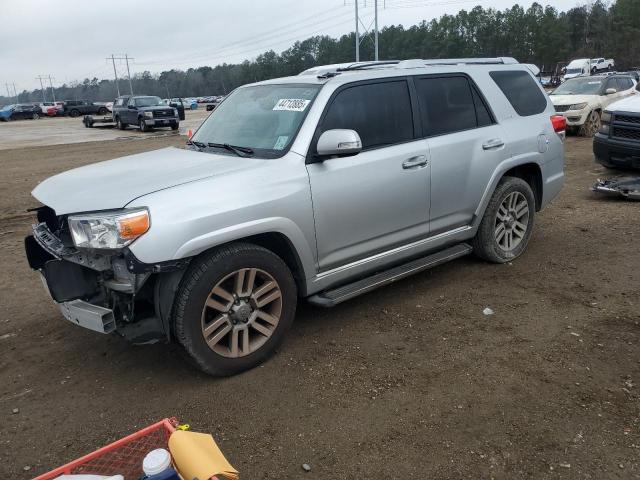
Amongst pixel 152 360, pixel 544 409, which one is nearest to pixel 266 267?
pixel 152 360

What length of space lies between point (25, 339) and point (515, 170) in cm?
457

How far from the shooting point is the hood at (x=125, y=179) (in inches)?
123

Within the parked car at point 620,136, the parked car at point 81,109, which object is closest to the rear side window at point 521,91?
the parked car at point 620,136

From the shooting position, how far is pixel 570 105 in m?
14.3

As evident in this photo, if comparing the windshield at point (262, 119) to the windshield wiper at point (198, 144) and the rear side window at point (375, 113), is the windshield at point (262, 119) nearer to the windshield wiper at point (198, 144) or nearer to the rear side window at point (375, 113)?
the windshield wiper at point (198, 144)

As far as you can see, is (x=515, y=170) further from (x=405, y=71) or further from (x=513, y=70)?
(x=405, y=71)

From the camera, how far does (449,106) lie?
179 inches

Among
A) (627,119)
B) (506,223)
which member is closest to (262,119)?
(506,223)

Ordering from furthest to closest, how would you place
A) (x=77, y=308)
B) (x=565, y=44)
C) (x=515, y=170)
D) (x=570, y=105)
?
(x=565, y=44) < (x=570, y=105) < (x=515, y=170) < (x=77, y=308)

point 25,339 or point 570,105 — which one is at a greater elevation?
point 570,105

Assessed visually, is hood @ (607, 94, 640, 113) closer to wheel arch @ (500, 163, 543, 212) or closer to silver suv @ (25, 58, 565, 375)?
wheel arch @ (500, 163, 543, 212)

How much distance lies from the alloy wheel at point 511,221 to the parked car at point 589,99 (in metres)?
10.4

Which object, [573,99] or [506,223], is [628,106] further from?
[573,99]

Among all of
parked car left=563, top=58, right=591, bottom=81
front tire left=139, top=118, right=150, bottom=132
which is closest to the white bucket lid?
front tire left=139, top=118, right=150, bottom=132
